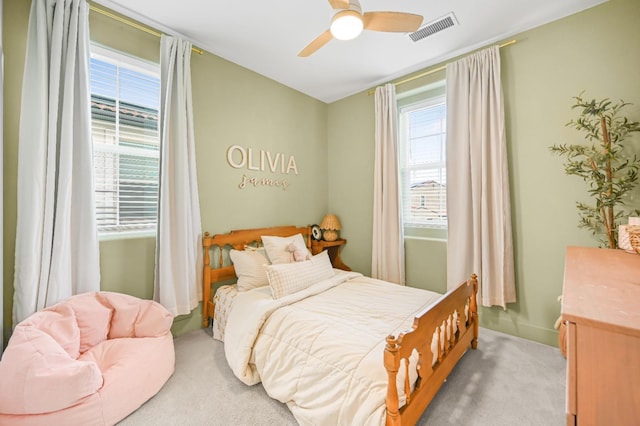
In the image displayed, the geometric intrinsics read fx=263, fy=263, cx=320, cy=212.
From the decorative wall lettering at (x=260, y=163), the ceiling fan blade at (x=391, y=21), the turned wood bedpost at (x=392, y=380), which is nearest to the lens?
the turned wood bedpost at (x=392, y=380)

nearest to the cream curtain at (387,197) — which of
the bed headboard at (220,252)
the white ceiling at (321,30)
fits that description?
the white ceiling at (321,30)

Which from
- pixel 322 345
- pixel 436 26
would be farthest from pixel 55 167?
pixel 436 26

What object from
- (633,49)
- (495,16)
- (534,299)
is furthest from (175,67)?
(534,299)

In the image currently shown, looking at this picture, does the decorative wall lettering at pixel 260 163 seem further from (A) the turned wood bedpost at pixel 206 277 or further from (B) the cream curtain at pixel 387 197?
(B) the cream curtain at pixel 387 197

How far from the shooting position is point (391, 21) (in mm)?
1734

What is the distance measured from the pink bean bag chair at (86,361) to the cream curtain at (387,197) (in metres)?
2.41

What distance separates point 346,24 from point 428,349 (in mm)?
2012

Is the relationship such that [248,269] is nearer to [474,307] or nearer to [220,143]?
[220,143]

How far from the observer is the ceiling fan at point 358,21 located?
158 cm

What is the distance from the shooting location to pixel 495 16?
229cm

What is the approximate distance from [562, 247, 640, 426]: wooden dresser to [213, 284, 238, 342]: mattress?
7.50 feet

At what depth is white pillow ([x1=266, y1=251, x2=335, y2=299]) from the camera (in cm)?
227

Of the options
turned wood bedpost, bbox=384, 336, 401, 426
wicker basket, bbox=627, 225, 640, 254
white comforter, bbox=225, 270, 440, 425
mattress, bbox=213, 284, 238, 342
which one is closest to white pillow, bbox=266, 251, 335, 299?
white comforter, bbox=225, 270, 440, 425

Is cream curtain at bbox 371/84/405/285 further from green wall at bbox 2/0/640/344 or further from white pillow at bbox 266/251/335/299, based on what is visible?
white pillow at bbox 266/251/335/299
